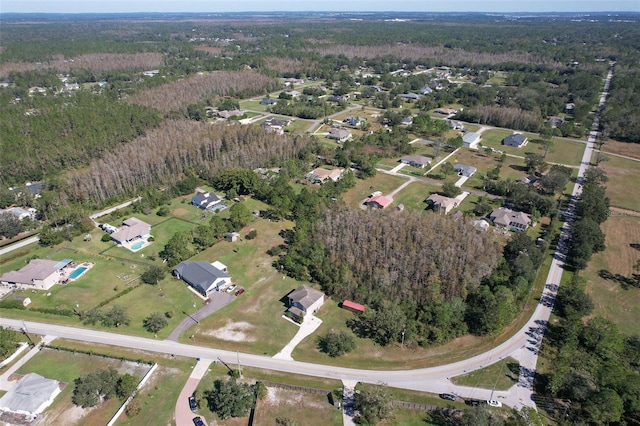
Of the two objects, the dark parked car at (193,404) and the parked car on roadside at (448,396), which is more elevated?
the dark parked car at (193,404)

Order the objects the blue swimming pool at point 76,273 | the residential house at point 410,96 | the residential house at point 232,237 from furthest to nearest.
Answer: the residential house at point 410,96 → the residential house at point 232,237 → the blue swimming pool at point 76,273

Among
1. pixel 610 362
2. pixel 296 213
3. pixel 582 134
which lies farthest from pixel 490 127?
pixel 610 362

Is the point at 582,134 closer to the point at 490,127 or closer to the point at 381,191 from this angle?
the point at 490,127

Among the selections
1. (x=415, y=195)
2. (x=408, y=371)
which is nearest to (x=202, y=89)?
(x=415, y=195)

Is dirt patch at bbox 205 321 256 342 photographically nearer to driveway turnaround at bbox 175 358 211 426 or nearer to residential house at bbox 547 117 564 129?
driveway turnaround at bbox 175 358 211 426

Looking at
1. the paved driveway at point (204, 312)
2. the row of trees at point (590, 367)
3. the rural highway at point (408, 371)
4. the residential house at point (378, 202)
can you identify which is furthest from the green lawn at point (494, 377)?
the residential house at point (378, 202)

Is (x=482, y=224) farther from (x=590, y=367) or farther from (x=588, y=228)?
(x=590, y=367)

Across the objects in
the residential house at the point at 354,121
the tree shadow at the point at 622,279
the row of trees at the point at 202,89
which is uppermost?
the row of trees at the point at 202,89

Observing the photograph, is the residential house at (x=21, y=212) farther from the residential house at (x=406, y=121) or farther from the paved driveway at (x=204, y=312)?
the residential house at (x=406, y=121)
